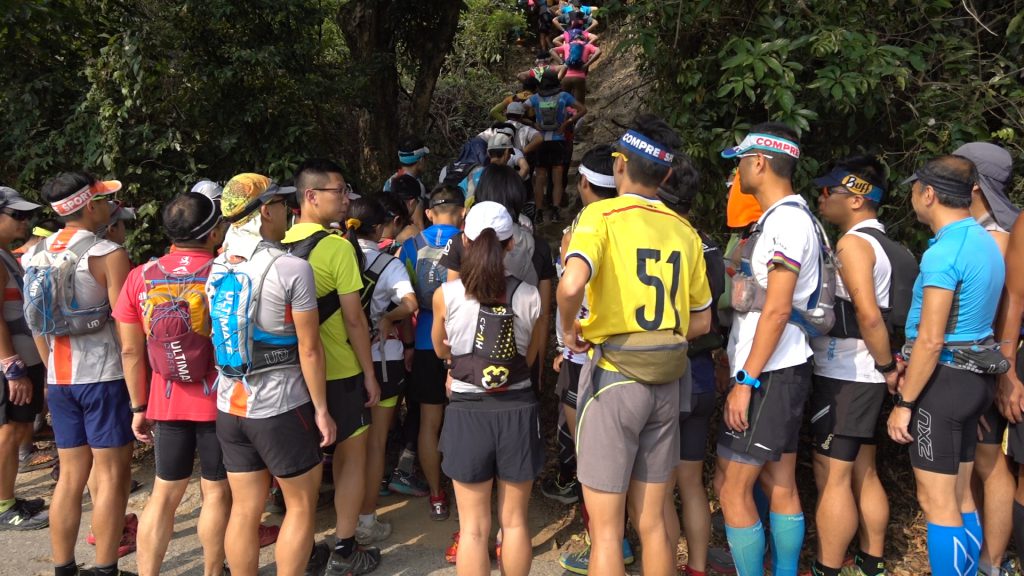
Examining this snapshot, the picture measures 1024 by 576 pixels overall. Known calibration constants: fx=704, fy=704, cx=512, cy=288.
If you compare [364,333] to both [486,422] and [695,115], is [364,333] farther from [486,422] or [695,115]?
[695,115]

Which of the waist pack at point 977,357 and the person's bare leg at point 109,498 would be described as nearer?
the waist pack at point 977,357

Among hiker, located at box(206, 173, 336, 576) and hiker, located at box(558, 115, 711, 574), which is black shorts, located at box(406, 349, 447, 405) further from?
hiker, located at box(558, 115, 711, 574)

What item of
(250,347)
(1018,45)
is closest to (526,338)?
(250,347)

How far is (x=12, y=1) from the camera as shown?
16.3 ft

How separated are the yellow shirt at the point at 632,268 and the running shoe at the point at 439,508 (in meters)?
2.06

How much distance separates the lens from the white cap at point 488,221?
2.98 metres

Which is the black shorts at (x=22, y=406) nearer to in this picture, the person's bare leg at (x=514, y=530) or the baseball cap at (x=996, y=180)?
the person's bare leg at (x=514, y=530)

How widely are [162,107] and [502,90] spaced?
6466 millimetres

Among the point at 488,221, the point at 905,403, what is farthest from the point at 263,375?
the point at 905,403

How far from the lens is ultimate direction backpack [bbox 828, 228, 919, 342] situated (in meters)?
3.19

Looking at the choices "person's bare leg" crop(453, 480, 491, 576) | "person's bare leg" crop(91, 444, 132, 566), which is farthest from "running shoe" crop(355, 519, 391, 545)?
"person's bare leg" crop(91, 444, 132, 566)

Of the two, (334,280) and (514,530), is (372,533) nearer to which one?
(514,530)

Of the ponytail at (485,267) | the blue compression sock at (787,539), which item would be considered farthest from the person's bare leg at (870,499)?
the ponytail at (485,267)

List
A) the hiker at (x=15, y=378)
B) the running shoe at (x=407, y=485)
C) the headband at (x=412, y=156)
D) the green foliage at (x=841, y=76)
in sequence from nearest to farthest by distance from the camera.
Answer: the green foliage at (x=841, y=76), the hiker at (x=15, y=378), the running shoe at (x=407, y=485), the headband at (x=412, y=156)
